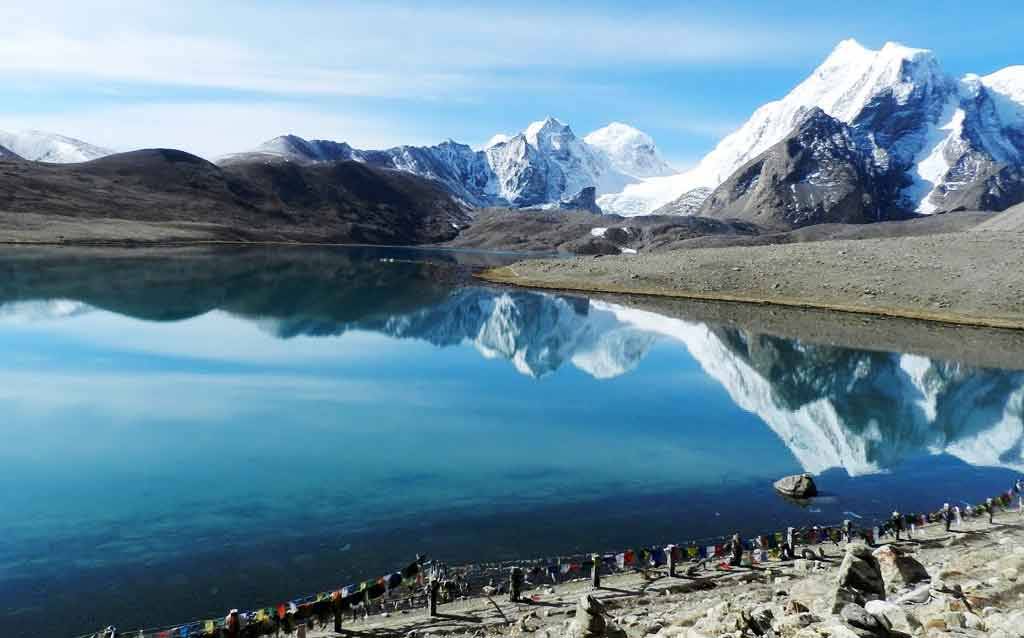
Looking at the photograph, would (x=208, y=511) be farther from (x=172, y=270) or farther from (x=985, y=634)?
(x=172, y=270)

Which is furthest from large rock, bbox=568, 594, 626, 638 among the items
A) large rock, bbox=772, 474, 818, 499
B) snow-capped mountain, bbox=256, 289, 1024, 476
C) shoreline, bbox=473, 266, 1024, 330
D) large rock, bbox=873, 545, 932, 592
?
shoreline, bbox=473, 266, 1024, 330

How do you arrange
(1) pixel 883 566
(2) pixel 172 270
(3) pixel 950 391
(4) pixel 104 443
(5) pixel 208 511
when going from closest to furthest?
(1) pixel 883 566, (5) pixel 208 511, (4) pixel 104 443, (3) pixel 950 391, (2) pixel 172 270

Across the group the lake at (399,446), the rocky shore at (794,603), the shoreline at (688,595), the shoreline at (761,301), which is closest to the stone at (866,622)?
the rocky shore at (794,603)

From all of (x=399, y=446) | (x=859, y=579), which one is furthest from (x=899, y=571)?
(x=399, y=446)

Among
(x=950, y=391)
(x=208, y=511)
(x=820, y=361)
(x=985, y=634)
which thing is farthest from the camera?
(x=820, y=361)

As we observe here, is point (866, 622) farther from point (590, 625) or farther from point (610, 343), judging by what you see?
point (610, 343)

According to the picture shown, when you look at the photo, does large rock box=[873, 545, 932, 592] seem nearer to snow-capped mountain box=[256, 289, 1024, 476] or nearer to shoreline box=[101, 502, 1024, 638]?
shoreline box=[101, 502, 1024, 638]

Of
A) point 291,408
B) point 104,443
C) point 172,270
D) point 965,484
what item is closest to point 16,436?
point 104,443
